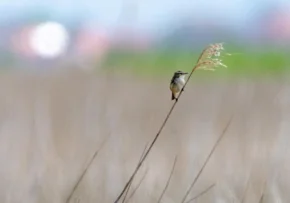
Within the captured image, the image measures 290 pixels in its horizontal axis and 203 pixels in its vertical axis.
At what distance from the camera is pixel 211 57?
4.40ft

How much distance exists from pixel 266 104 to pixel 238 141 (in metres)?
1.31

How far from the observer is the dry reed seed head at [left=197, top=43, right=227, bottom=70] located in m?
1.29

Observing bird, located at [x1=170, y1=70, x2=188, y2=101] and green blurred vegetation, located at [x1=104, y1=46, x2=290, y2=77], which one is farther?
green blurred vegetation, located at [x1=104, y1=46, x2=290, y2=77]

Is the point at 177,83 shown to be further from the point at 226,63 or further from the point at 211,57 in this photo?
the point at 226,63

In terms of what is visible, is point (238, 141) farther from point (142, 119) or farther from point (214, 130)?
point (142, 119)

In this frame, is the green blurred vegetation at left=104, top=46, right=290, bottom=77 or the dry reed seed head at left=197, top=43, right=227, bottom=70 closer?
the dry reed seed head at left=197, top=43, right=227, bottom=70

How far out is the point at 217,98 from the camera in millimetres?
4215

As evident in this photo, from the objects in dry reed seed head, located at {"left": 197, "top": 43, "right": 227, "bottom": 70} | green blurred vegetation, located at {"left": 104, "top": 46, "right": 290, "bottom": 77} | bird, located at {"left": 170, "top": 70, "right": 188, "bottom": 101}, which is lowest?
green blurred vegetation, located at {"left": 104, "top": 46, "right": 290, "bottom": 77}

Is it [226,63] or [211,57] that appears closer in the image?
[211,57]

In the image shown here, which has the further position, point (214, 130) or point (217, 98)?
point (217, 98)

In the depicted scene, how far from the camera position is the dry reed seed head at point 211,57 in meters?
1.29

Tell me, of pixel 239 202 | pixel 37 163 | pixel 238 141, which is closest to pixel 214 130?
pixel 238 141

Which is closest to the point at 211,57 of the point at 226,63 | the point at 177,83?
the point at 177,83

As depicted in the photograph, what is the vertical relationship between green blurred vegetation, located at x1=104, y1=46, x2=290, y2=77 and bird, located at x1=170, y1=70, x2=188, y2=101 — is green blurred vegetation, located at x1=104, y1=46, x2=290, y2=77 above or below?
below
